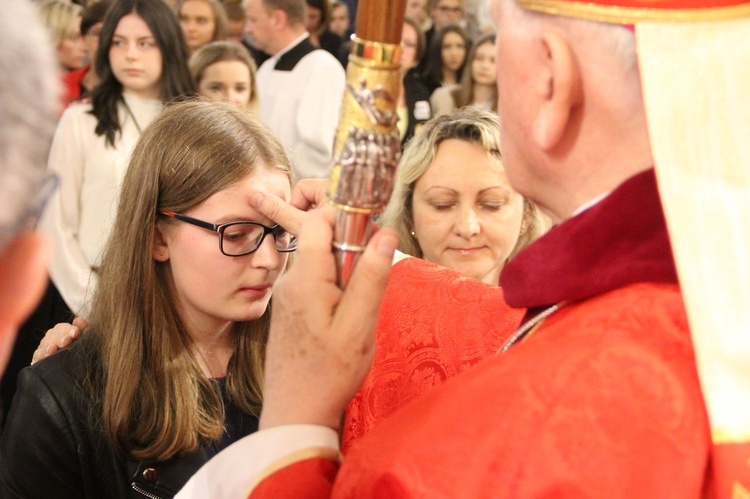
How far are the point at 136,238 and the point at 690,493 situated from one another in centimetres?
148

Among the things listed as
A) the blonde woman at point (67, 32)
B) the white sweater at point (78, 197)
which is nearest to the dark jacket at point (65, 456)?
the white sweater at point (78, 197)

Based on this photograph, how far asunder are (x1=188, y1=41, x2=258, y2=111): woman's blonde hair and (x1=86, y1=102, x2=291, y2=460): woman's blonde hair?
7.92ft

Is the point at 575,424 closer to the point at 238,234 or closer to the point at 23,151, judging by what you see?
the point at 23,151

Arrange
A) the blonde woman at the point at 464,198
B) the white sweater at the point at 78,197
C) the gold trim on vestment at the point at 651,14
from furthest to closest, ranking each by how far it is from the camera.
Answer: the white sweater at the point at 78,197, the blonde woman at the point at 464,198, the gold trim on vestment at the point at 651,14

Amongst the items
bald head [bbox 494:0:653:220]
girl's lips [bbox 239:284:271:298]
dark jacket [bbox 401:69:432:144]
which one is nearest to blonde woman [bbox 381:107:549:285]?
girl's lips [bbox 239:284:271:298]

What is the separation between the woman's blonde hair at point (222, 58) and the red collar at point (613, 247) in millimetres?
3622

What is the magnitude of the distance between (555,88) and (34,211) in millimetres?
628

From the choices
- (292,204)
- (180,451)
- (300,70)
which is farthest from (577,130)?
(300,70)

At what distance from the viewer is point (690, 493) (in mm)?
1006

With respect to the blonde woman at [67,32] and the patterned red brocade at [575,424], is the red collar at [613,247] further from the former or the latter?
the blonde woman at [67,32]

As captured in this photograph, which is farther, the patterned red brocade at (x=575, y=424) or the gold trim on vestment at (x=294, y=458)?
the gold trim on vestment at (x=294, y=458)

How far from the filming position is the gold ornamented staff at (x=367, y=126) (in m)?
1.18

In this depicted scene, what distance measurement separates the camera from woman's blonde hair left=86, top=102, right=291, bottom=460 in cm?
201

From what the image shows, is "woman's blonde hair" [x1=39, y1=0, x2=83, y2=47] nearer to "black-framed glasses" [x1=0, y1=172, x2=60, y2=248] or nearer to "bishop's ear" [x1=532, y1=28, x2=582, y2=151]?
"bishop's ear" [x1=532, y1=28, x2=582, y2=151]
